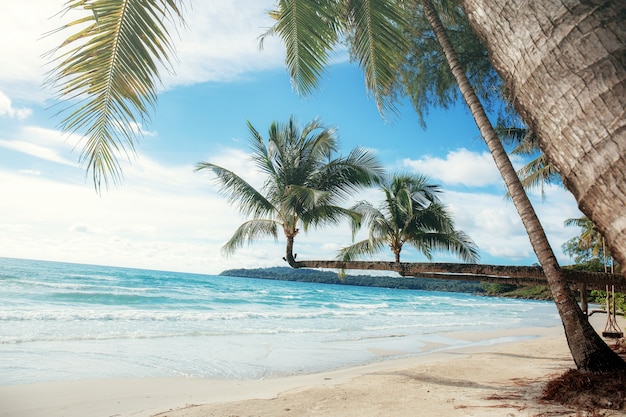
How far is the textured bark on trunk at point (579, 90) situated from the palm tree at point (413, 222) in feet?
26.7

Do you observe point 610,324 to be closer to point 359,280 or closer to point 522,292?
point 522,292

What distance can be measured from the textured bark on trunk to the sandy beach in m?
3.87

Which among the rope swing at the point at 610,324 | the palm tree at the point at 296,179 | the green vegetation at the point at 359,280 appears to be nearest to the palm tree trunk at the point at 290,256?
the palm tree at the point at 296,179

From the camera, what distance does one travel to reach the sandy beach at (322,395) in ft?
15.9

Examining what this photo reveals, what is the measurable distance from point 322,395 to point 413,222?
5.07 m

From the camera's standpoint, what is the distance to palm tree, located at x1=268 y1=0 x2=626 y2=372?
446 centimetres

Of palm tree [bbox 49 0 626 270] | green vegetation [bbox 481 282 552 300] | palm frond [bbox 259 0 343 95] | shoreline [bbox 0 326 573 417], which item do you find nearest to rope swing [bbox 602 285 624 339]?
shoreline [bbox 0 326 573 417]

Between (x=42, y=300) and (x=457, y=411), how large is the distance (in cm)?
1967

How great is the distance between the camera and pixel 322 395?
572 cm

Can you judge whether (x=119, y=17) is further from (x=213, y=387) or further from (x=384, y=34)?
(x=213, y=387)

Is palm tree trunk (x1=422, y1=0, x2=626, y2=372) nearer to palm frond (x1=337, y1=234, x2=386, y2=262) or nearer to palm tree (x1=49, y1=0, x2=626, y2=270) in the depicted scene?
palm tree (x1=49, y1=0, x2=626, y2=270)

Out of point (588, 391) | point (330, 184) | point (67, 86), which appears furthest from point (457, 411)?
point (330, 184)

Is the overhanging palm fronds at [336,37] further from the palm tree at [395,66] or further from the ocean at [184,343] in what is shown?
the ocean at [184,343]

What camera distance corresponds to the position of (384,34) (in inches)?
187
